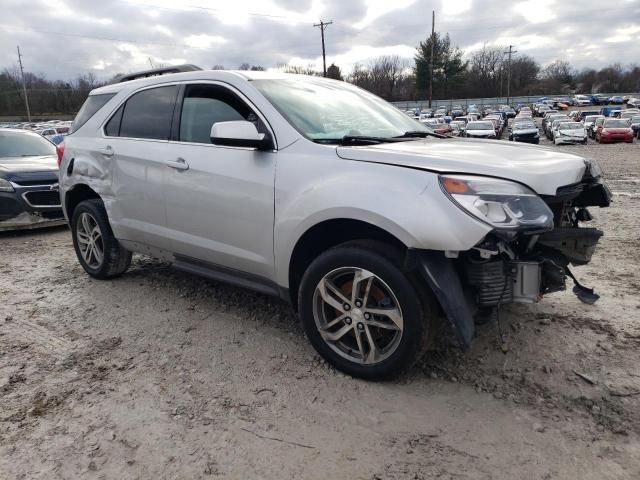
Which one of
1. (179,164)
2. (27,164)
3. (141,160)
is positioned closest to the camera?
(179,164)

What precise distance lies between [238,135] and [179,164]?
2.58 ft

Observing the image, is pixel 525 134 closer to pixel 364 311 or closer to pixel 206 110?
pixel 206 110

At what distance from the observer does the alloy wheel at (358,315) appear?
2814mm

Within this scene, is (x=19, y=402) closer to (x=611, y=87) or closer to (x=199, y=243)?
(x=199, y=243)

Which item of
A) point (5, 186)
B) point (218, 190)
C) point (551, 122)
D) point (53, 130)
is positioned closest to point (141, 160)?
point (218, 190)

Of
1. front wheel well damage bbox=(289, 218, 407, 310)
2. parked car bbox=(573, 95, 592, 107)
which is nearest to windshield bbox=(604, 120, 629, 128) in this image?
front wheel well damage bbox=(289, 218, 407, 310)

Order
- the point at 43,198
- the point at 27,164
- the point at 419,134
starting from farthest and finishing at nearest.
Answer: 1. the point at 27,164
2. the point at 43,198
3. the point at 419,134

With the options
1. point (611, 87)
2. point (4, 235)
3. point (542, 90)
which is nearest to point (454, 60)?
point (542, 90)

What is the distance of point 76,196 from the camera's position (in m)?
5.06

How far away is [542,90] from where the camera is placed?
101 meters

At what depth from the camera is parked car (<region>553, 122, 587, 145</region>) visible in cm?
2648

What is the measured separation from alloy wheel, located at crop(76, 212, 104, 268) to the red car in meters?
27.8

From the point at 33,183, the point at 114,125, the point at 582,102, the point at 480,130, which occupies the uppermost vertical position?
the point at 582,102

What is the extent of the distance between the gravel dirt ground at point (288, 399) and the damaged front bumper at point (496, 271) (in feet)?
1.63
